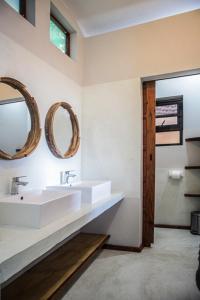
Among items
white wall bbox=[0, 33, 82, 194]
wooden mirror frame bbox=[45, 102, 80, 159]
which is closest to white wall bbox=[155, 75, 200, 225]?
wooden mirror frame bbox=[45, 102, 80, 159]

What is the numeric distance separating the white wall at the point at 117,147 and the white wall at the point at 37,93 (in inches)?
14.1

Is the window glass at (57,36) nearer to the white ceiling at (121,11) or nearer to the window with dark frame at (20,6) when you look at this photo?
the white ceiling at (121,11)

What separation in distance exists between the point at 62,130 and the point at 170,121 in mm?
2286

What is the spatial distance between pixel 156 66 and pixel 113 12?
86 centimetres

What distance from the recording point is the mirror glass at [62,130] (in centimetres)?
268

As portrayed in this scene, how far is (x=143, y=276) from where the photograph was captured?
238cm

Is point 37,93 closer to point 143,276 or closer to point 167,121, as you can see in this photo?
point 143,276

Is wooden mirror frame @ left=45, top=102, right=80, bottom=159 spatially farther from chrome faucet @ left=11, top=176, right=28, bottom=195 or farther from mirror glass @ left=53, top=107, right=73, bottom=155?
chrome faucet @ left=11, top=176, right=28, bottom=195

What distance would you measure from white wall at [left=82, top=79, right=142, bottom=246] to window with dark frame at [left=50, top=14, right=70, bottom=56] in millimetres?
610

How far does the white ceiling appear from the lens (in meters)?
2.77

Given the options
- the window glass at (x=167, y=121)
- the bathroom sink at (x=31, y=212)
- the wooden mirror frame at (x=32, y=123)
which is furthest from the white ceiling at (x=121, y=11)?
the bathroom sink at (x=31, y=212)

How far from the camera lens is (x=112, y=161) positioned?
3137 mm

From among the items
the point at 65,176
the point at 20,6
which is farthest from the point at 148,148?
the point at 20,6

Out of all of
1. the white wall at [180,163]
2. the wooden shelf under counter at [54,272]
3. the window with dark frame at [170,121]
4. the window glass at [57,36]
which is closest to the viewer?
the wooden shelf under counter at [54,272]
